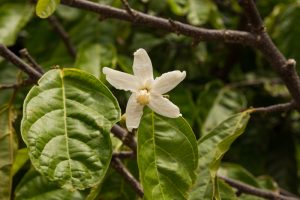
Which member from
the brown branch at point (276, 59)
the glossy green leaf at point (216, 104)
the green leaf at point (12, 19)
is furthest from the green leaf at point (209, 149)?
the green leaf at point (12, 19)

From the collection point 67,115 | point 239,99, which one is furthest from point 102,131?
point 239,99

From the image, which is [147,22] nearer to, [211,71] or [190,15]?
[190,15]

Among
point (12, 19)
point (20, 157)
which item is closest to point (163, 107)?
point (20, 157)

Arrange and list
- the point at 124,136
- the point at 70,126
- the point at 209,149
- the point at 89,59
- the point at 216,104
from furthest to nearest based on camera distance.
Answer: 1. the point at 216,104
2. the point at 89,59
3. the point at 209,149
4. the point at 124,136
5. the point at 70,126

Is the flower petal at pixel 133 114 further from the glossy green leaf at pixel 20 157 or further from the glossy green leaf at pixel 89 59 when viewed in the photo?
the glossy green leaf at pixel 89 59

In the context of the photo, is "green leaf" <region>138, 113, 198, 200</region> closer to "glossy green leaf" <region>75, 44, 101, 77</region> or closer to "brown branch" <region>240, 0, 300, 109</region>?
"brown branch" <region>240, 0, 300, 109</region>

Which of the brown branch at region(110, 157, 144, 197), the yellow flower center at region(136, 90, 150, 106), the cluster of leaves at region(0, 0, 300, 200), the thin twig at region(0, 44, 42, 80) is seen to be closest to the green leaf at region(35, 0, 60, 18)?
the cluster of leaves at region(0, 0, 300, 200)

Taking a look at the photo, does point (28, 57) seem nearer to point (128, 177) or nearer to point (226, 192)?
point (128, 177)
